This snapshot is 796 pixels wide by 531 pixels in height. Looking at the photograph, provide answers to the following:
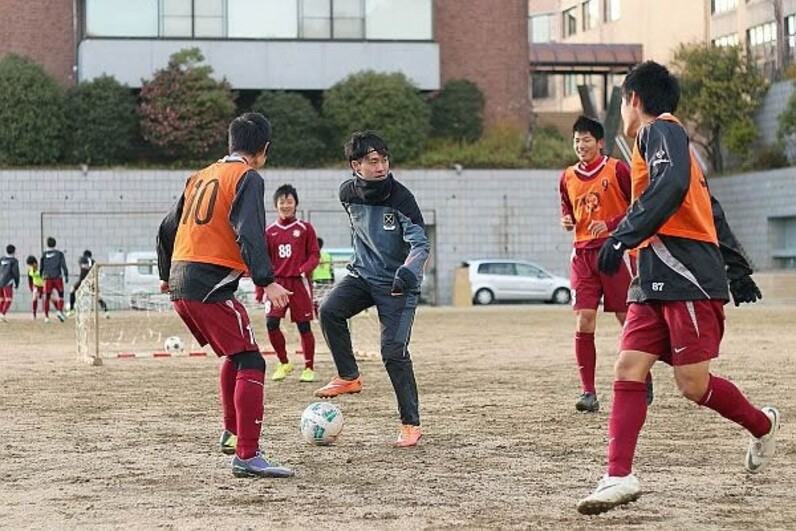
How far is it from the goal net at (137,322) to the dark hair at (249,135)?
8.77 meters

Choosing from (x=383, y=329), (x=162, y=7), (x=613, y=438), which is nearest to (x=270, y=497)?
(x=613, y=438)

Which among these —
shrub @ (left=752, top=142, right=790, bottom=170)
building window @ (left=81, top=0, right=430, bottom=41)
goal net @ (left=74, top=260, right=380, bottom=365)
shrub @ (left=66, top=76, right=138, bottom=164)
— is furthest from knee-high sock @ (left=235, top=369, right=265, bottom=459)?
shrub @ (left=752, top=142, right=790, bottom=170)

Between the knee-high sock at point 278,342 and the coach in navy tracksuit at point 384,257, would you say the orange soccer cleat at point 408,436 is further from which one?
the knee-high sock at point 278,342

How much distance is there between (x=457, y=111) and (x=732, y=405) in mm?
37110

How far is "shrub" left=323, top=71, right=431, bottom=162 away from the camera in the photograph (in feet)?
135

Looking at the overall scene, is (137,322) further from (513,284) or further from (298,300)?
(513,284)

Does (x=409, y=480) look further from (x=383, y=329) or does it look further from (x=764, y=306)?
(x=764, y=306)

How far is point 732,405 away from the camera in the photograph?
6781 mm

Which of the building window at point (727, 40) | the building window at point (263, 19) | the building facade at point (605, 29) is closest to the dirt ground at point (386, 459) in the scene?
the building window at point (263, 19)

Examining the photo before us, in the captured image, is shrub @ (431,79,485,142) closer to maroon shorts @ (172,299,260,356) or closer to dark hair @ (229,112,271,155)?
dark hair @ (229,112,271,155)

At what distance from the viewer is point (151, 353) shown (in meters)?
18.8

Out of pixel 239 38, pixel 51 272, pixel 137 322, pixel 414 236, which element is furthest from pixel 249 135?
pixel 239 38

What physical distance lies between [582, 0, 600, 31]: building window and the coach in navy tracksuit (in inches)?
2088

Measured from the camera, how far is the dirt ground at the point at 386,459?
632cm
